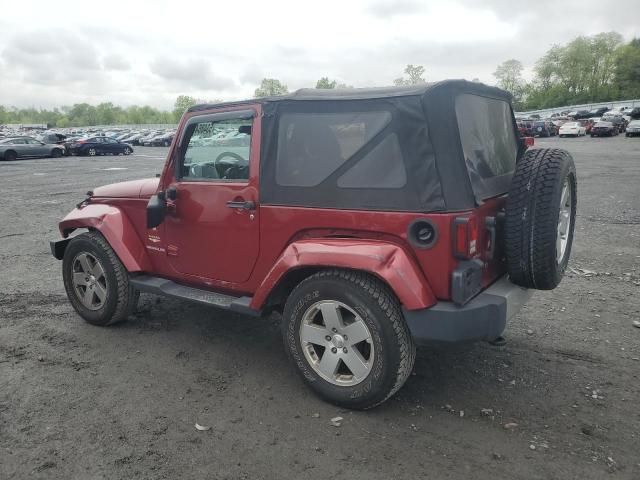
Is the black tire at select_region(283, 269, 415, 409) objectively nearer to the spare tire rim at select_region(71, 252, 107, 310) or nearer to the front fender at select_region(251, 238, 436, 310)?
the front fender at select_region(251, 238, 436, 310)

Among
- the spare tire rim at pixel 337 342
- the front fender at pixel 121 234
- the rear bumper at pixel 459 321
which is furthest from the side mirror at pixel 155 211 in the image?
the rear bumper at pixel 459 321

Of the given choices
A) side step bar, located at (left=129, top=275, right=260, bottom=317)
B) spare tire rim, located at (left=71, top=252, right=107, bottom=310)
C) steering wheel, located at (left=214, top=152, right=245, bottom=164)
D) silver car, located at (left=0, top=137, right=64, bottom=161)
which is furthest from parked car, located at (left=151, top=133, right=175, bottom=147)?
steering wheel, located at (left=214, top=152, right=245, bottom=164)

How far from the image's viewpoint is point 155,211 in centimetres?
395

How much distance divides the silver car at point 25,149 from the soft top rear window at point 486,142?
31.8 metres

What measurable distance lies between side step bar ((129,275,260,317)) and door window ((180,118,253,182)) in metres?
0.88

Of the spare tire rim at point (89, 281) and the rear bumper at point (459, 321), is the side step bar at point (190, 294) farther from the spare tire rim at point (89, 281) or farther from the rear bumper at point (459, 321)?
the rear bumper at point (459, 321)

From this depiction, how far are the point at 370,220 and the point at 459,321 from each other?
0.77 meters

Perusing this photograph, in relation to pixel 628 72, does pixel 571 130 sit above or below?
below

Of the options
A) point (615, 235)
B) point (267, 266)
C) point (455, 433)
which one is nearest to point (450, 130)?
Result: point (267, 266)

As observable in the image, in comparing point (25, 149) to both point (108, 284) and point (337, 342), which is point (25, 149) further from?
point (337, 342)

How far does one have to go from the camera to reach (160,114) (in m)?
199

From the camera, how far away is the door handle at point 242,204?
3.54 metres

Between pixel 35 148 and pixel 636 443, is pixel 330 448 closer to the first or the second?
pixel 636 443

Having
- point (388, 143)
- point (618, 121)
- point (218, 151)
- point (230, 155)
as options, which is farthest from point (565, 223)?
point (618, 121)
